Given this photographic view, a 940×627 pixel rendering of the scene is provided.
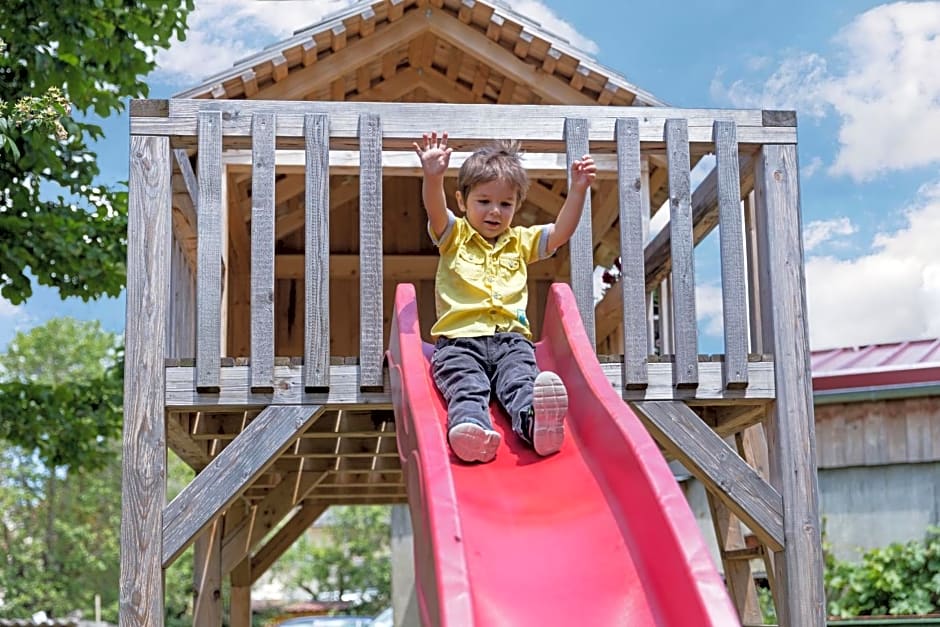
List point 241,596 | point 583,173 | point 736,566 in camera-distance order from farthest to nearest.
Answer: point 241,596 < point 736,566 < point 583,173

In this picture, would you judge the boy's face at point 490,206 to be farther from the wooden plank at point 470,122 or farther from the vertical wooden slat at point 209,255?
the vertical wooden slat at point 209,255

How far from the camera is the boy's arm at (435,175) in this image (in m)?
5.05

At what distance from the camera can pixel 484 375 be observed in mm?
5047

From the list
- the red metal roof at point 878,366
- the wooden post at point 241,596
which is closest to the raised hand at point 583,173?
the wooden post at point 241,596

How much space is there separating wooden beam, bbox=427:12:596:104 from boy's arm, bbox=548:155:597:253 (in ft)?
10.3

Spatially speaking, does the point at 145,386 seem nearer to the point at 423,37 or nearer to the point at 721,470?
the point at 721,470

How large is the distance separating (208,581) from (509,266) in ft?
13.6

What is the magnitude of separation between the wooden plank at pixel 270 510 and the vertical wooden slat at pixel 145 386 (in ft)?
11.6

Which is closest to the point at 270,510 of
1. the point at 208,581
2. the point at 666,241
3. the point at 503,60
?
the point at 208,581

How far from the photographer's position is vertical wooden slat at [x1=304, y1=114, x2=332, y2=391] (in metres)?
5.61

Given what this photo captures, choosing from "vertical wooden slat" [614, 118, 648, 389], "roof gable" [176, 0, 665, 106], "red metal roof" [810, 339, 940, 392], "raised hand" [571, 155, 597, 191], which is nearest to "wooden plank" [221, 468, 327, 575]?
"roof gable" [176, 0, 665, 106]

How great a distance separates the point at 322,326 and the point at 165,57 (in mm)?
57168

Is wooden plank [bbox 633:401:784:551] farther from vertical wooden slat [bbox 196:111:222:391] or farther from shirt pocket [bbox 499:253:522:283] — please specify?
vertical wooden slat [bbox 196:111:222:391]

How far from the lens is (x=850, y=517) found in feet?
40.9
